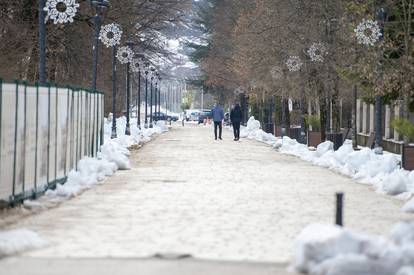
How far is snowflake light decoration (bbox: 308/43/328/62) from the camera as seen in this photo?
36719mm

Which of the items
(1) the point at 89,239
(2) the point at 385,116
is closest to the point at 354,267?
(1) the point at 89,239

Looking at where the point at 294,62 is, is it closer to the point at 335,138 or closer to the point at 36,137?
the point at 335,138

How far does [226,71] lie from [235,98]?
40.7 ft

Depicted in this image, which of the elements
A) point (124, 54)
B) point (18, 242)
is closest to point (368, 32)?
point (18, 242)

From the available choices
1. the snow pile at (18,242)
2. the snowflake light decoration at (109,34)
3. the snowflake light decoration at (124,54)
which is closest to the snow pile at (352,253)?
the snow pile at (18,242)

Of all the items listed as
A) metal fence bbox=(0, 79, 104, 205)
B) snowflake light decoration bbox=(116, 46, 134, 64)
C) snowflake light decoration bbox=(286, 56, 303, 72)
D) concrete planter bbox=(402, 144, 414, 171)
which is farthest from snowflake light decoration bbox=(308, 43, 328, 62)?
metal fence bbox=(0, 79, 104, 205)

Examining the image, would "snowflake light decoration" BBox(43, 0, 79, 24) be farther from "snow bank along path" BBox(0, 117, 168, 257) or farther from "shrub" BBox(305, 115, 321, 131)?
"shrub" BBox(305, 115, 321, 131)

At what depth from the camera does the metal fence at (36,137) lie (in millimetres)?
15609

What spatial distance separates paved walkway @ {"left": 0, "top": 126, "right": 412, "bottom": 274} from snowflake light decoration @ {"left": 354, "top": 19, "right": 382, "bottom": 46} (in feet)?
11.6

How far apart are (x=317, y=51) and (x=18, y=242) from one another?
2680cm

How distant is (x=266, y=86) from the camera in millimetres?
53281

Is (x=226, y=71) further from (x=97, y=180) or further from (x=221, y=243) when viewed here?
(x=221, y=243)

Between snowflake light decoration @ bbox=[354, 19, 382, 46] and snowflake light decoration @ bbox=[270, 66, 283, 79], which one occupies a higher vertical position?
snowflake light decoration @ bbox=[354, 19, 382, 46]

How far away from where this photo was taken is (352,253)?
386 inches
